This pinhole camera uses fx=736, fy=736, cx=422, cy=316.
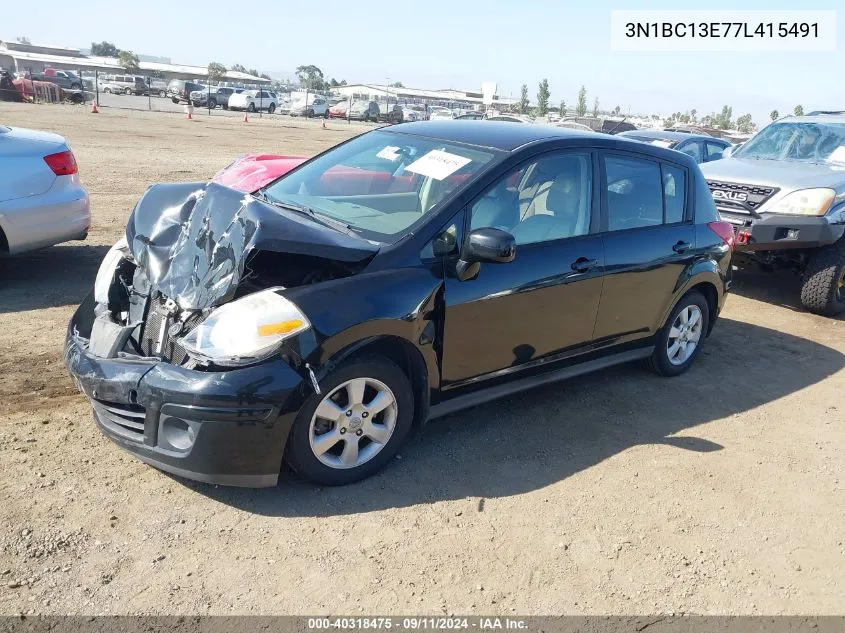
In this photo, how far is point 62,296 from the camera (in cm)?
600

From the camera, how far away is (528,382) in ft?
14.0

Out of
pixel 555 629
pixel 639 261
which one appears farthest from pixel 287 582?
pixel 639 261

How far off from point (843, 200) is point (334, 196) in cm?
562

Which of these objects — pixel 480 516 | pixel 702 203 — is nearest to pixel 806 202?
pixel 702 203

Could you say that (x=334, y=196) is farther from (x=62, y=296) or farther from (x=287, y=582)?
(x=62, y=296)

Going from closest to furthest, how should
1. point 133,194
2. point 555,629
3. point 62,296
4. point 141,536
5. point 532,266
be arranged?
point 555,629
point 141,536
point 532,266
point 62,296
point 133,194

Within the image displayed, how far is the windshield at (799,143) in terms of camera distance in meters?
8.28

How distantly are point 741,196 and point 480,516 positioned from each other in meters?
5.61

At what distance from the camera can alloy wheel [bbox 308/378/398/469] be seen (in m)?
3.37

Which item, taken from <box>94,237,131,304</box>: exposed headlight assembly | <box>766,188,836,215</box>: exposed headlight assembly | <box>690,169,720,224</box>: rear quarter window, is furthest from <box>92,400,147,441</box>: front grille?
<box>766,188,836,215</box>: exposed headlight assembly

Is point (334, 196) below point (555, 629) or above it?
above

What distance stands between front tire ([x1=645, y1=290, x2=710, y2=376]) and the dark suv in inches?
1740

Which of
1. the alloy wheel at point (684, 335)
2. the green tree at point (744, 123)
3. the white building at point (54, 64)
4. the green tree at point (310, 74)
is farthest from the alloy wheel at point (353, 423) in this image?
the green tree at point (310, 74)

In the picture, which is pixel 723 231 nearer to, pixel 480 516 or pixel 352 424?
pixel 480 516
